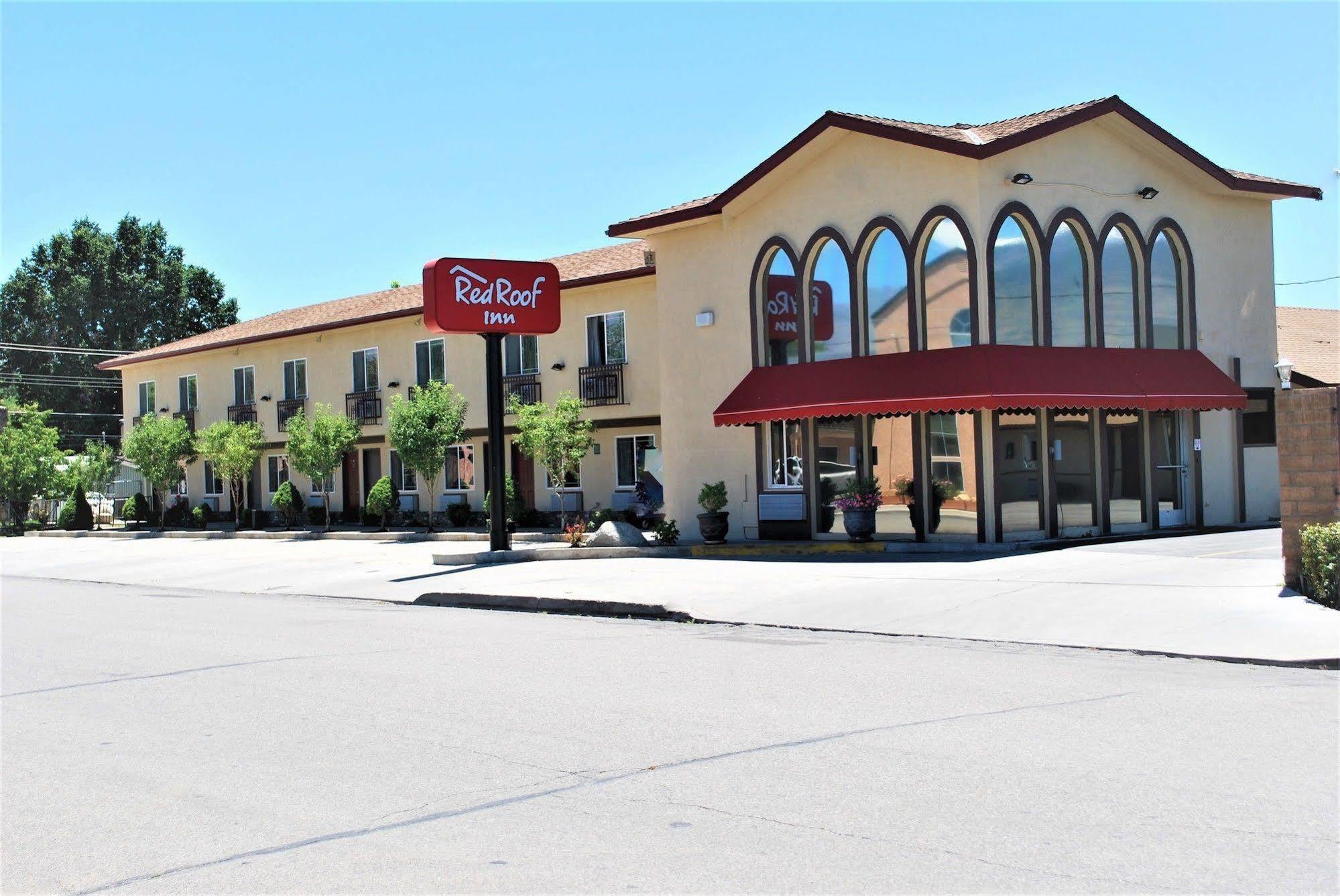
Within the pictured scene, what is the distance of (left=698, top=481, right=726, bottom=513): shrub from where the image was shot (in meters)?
23.9

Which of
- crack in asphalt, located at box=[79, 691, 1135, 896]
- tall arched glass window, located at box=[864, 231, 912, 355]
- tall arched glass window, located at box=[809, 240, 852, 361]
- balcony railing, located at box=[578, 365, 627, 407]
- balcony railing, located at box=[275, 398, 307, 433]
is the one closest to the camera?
crack in asphalt, located at box=[79, 691, 1135, 896]

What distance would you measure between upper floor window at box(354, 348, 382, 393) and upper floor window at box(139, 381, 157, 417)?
13370 millimetres

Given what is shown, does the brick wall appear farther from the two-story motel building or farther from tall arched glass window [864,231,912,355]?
tall arched glass window [864,231,912,355]

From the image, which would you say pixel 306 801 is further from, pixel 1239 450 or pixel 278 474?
pixel 278 474

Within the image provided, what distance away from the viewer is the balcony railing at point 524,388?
3375 cm

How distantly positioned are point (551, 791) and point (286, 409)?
37450 millimetres

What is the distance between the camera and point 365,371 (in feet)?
128

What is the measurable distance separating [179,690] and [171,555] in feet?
71.0

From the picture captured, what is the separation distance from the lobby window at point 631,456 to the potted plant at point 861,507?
10464 mm

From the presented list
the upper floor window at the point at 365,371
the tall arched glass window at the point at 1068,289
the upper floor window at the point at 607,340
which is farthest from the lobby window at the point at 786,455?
the upper floor window at the point at 365,371

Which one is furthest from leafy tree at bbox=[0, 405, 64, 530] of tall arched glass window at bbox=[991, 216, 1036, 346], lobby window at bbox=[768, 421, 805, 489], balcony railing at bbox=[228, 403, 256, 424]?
tall arched glass window at bbox=[991, 216, 1036, 346]

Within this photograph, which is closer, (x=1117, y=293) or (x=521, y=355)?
(x=1117, y=293)

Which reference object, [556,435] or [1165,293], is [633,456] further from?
[1165,293]

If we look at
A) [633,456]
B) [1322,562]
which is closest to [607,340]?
[633,456]
